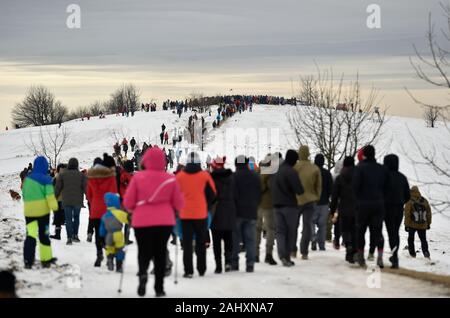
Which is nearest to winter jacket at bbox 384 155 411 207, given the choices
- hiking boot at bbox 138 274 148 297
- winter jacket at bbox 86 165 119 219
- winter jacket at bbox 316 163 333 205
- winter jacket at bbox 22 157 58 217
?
winter jacket at bbox 316 163 333 205

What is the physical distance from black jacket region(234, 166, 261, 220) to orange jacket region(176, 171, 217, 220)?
99cm

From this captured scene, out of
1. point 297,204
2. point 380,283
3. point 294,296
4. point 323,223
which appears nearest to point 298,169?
point 297,204

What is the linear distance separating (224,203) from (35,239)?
10.7ft

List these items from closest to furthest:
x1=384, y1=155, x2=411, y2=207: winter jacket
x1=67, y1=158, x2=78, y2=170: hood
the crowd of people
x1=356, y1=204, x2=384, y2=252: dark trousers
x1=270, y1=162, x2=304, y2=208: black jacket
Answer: the crowd of people → x1=356, y1=204, x2=384, y2=252: dark trousers → x1=270, y1=162, x2=304, y2=208: black jacket → x1=384, y1=155, x2=411, y2=207: winter jacket → x1=67, y1=158, x2=78, y2=170: hood

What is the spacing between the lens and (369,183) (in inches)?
456

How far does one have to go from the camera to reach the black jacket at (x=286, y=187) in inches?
466

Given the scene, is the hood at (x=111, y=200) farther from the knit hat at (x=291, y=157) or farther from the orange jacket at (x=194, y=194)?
the knit hat at (x=291, y=157)

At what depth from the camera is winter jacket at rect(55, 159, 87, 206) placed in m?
15.5

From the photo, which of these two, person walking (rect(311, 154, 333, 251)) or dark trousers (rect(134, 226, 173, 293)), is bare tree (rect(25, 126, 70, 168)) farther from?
dark trousers (rect(134, 226, 173, 293))

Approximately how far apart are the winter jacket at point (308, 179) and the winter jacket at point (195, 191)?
276 centimetres

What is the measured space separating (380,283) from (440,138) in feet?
199

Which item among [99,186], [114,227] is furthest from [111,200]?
[99,186]

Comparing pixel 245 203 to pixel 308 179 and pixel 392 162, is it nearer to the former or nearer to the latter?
pixel 308 179
